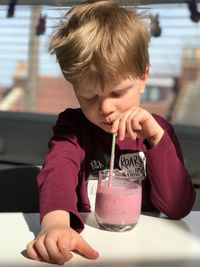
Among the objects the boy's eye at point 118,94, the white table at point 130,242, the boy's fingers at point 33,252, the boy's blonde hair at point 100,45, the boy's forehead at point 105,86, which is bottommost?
the white table at point 130,242

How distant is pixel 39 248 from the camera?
77 cm

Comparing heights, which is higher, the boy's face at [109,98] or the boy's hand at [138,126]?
the boy's face at [109,98]

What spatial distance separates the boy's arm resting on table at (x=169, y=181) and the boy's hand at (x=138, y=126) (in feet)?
0.07

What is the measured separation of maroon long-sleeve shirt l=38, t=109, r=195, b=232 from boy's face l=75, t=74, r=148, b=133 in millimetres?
93

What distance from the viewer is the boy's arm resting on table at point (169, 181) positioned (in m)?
0.99

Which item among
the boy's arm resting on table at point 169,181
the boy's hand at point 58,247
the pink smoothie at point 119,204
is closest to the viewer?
the boy's hand at point 58,247

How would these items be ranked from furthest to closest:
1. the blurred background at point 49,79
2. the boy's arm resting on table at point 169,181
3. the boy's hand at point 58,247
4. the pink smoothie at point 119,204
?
1. the blurred background at point 49,79
2. the boy's arm resting on table at point 169,181
3. the pink smoothie at point 119,204
4. the boy's hand at point 58,247

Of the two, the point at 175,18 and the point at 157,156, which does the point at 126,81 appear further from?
the point at 175,18

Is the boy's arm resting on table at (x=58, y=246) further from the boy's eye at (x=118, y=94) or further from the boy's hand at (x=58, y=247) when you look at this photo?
the boy's eye at (x=118, y=94)

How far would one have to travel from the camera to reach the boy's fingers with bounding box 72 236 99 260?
30.3 inches

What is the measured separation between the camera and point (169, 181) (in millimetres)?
1005

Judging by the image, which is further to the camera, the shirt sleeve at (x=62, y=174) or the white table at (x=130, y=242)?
the shirt sleeve at (x=62, y=174)

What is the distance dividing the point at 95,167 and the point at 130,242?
28 cm

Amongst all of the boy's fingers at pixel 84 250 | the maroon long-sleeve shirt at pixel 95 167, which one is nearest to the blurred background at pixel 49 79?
the maroon long-sleeve shirt at pixel 95 167
